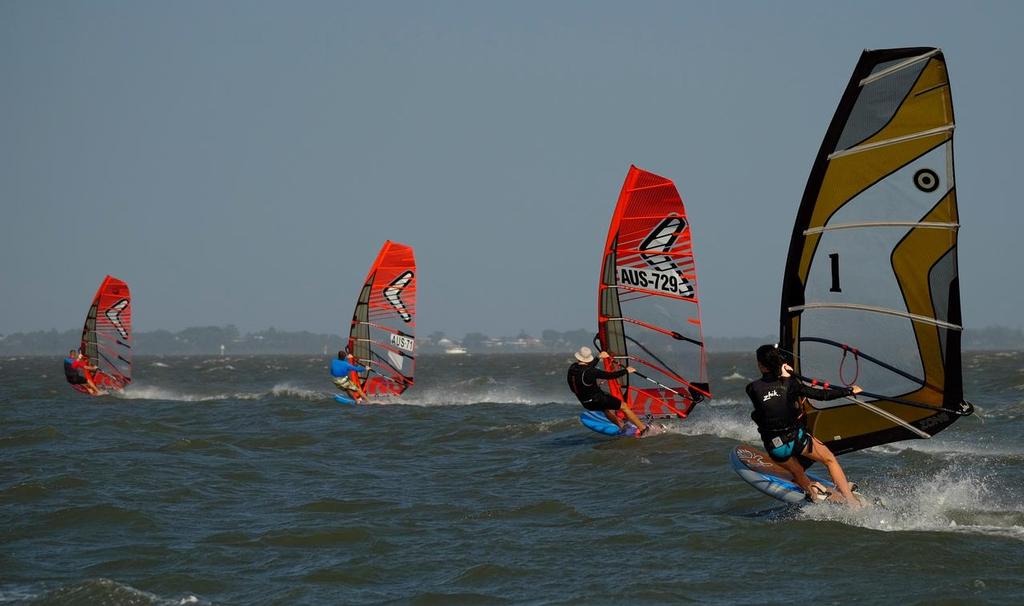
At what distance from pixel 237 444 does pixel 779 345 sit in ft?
28.8

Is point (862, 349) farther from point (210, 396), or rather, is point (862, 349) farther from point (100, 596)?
point (210, 396)

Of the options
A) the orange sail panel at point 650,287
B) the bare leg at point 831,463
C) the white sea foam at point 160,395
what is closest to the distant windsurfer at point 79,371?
the white sea foam at point 160,395

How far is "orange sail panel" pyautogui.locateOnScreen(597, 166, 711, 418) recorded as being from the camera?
14039 mm

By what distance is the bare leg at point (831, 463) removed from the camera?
794cm

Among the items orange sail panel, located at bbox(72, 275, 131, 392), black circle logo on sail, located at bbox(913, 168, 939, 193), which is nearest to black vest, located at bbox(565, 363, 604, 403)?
black circle logo on sail, located at bbox(913, 168, 939, 193)

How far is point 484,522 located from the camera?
29.3 ft

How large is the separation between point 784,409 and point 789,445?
290 mm

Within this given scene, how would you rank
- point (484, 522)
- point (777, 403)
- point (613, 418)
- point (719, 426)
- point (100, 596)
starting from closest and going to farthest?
point (100, 596), point (777, 403), point (484, 522), point (613, 418), point (719, 426)

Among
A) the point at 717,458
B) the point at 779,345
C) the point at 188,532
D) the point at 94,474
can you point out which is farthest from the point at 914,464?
the point at 94,474

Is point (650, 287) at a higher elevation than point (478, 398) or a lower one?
higher

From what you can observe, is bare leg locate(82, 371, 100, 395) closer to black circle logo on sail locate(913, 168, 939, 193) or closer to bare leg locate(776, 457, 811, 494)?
bare leg locate(776, 457, 811, 494)

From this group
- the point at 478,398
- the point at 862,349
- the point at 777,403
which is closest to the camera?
the point at 777,403

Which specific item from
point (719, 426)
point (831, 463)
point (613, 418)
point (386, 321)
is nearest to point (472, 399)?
point (386, 321)

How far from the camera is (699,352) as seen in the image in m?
14.6
